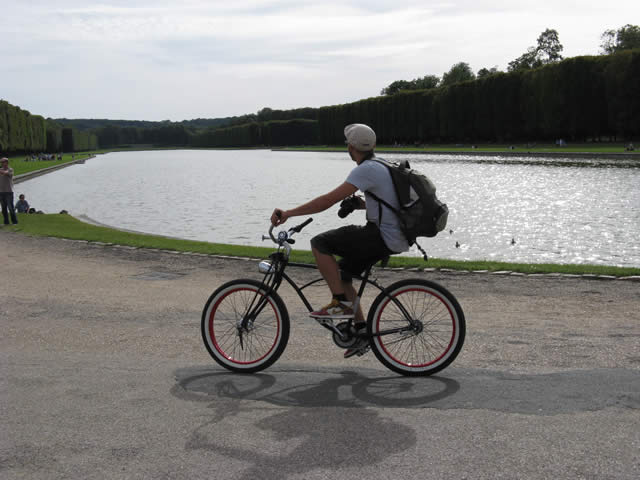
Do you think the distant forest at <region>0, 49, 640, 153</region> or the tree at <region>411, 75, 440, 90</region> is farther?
the tree at <region>411, 75, 440, 90</region>

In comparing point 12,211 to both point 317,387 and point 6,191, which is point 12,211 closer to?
point 6,191

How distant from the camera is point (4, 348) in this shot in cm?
685

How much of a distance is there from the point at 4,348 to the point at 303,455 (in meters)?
4.06

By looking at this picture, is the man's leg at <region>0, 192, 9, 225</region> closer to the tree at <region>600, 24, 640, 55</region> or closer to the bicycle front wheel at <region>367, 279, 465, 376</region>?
the bicycle front wheel at <region>367, 279, 465, 376</region>

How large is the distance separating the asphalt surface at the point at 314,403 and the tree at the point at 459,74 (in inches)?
5819

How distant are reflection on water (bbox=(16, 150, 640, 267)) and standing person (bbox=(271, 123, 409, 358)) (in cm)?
1109

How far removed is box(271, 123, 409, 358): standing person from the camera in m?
5.45

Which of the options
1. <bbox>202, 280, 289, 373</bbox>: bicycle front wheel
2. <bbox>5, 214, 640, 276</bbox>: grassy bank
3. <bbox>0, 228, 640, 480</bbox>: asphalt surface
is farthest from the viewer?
<bbox>5, 214, 640, 276</bbox>: grassy bank

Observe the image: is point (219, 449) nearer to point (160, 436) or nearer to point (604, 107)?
point (160, 436)

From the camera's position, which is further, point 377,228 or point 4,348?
point 4,348

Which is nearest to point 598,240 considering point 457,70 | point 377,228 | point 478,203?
point 478,203

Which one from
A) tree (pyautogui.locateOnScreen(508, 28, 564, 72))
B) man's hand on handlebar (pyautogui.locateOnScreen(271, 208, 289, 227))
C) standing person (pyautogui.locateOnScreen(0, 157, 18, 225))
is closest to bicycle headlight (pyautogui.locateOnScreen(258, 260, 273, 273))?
man's hand on handlebar (pyautogui.locateOnScreen(271, 208, 289, 227))

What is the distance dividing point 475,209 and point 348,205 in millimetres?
23305

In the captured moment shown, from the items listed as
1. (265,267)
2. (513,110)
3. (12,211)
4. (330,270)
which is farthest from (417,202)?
(513,110)
